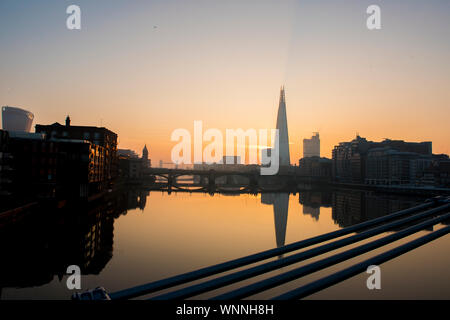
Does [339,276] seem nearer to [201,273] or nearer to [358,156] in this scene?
[201,273]

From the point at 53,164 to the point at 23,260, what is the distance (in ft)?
83.8

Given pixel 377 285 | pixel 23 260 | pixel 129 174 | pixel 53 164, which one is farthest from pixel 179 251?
pixel 129 174

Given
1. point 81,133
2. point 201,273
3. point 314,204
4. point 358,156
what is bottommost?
point 314,204

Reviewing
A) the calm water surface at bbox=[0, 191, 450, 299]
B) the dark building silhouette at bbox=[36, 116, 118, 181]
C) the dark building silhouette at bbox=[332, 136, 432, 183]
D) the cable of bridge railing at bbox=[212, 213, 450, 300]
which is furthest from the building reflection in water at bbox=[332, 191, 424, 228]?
the dark building silhouette at bbox=[332, 136, 432, 183]

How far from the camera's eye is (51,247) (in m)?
23.3

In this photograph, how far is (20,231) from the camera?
28234mm

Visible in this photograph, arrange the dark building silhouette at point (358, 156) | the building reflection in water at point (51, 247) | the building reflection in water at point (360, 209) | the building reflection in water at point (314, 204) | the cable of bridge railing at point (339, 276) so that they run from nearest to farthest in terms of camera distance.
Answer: the cable of bridge railing at point (339, 276) → the building reflection in water at point (51, 247) → the building reflection in water at point (360, 209) → the building reflection in water at point (314, 204) → the dark building silhouette at point (358, 156)

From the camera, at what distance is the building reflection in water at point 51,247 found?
17175 millimetres

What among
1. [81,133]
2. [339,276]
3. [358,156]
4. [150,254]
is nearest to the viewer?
[339,276]

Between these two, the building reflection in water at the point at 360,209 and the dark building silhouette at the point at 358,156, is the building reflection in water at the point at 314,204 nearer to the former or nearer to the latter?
the building reflection in water at the point at 360,209

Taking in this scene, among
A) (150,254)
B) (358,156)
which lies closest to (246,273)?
(150,254)

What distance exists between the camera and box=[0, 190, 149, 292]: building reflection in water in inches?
676

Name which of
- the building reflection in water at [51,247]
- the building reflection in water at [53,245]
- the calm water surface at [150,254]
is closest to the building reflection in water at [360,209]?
the building reflection in water at [53,245]
